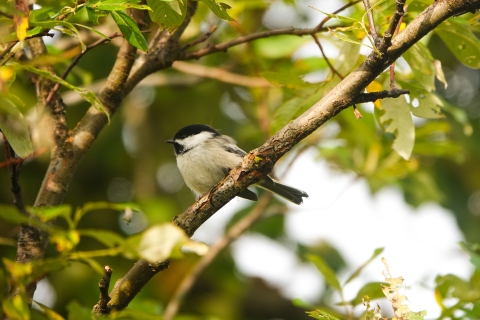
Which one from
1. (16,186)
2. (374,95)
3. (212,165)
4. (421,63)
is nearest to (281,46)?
(212,165)

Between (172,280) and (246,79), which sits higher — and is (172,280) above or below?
below

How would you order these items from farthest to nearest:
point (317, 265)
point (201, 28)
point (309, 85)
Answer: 1. point (201, 28)
2. point (317, 265)
3. point (309, 85)

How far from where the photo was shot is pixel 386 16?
7.59 ft

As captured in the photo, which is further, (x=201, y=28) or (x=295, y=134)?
(x=201, y=28)

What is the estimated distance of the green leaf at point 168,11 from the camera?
1.74 metres

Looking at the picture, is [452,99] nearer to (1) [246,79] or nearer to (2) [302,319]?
(1) [246,79]

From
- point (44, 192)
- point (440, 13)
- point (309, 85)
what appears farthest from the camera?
point (309, 85)

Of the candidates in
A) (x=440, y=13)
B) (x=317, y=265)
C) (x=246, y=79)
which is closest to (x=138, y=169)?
(x=246, y=79)

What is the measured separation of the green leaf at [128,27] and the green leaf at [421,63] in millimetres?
1162

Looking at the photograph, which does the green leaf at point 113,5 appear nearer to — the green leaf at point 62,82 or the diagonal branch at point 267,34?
the green leaf at point 62,82

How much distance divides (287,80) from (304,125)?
0.74 metres

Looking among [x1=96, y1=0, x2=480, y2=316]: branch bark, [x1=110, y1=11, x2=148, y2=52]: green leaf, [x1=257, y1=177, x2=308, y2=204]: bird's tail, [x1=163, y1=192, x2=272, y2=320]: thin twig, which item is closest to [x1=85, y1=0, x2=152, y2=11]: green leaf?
[x1=110, y1=11, x2=148, y2=52]: green leaf

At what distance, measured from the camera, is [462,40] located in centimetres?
229

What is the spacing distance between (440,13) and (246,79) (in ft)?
8.83
